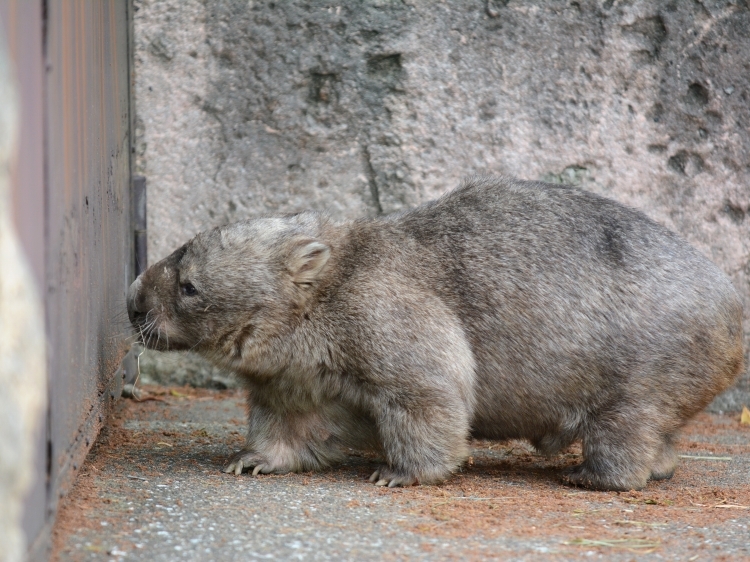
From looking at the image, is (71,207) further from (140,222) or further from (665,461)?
(665,461)

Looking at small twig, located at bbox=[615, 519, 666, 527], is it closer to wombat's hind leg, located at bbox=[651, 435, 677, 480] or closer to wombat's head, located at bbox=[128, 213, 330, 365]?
wombat's hind leg, located at bbox=[651, 435, 677, 480]

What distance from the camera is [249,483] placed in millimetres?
4504

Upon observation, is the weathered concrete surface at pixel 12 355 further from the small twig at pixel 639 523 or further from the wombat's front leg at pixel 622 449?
the wombat's front leg at pixel 622 449

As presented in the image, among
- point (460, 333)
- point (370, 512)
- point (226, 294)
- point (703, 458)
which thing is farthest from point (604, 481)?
point (226, 294)

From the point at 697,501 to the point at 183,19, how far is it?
4.24 m

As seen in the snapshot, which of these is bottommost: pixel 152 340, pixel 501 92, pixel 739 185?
pixel 152 340

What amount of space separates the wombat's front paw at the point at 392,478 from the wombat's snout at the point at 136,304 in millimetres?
1410

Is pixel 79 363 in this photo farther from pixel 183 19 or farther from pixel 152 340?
pixel 183 19

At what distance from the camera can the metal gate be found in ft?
9.51

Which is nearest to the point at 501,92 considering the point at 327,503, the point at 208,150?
the point at 208,150

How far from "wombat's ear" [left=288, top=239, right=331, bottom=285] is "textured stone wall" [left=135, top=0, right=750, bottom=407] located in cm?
164

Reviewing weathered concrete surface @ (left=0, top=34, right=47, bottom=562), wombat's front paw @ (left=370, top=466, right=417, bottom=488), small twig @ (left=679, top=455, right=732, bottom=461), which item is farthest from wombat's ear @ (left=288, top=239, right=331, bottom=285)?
small twig @ (left=679, top=455, right=732, bottom=461)

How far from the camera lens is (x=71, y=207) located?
3748 mm

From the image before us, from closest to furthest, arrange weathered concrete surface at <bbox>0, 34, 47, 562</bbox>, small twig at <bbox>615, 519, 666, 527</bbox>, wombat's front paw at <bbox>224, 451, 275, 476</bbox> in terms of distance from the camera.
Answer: weathered concrete surface at <bbox>0, 34, 47, 562</bbox> < small twig at <bbox>615, 519, 666, 527</bbox> < wombat's front paw at <bbox>224, 451, 275, 476</bbox>
